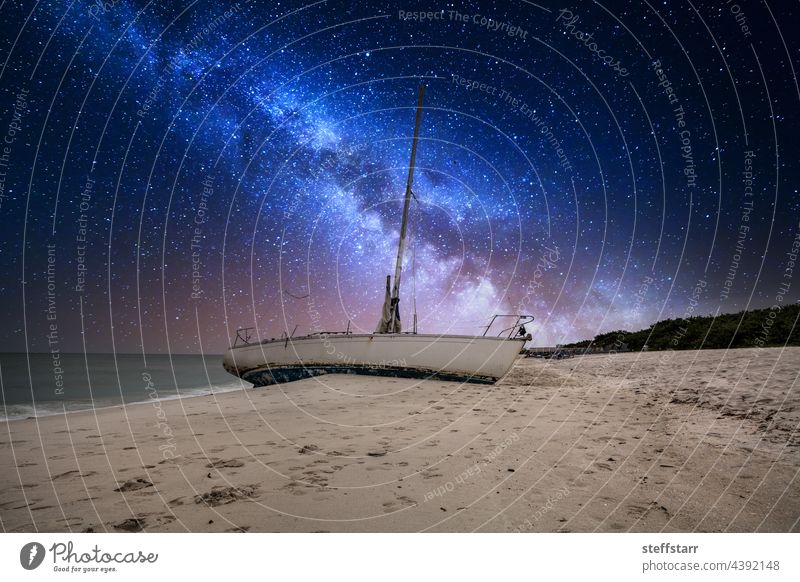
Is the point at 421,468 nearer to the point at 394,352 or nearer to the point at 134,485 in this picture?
the point at 134,485

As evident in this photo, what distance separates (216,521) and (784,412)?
853 centimetres

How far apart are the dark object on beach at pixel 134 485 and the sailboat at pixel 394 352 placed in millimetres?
10410

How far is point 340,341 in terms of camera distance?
15180 millimetres

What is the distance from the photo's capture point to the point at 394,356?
13953 mm

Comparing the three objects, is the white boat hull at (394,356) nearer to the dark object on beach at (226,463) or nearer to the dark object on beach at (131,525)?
the dark object on beach at (226,463)

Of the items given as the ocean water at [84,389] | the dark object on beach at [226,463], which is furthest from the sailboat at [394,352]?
the dark object on beach at [226,463]

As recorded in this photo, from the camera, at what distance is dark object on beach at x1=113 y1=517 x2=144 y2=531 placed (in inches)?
102

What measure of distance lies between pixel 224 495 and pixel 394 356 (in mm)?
11012

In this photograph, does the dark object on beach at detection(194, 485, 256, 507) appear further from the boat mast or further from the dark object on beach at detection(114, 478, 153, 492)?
the boat mast

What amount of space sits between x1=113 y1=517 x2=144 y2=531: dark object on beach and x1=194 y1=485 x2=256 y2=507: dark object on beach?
421 mm

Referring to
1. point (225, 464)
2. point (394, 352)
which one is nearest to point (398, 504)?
point (225, 464)

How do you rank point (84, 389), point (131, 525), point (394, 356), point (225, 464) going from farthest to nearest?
point (84, 389), point (394, 356), point (225, 464), point (131, 525)

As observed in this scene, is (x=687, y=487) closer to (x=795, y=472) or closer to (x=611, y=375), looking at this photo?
(x=795, y=472)

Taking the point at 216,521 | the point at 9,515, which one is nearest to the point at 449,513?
the point at 216,521
